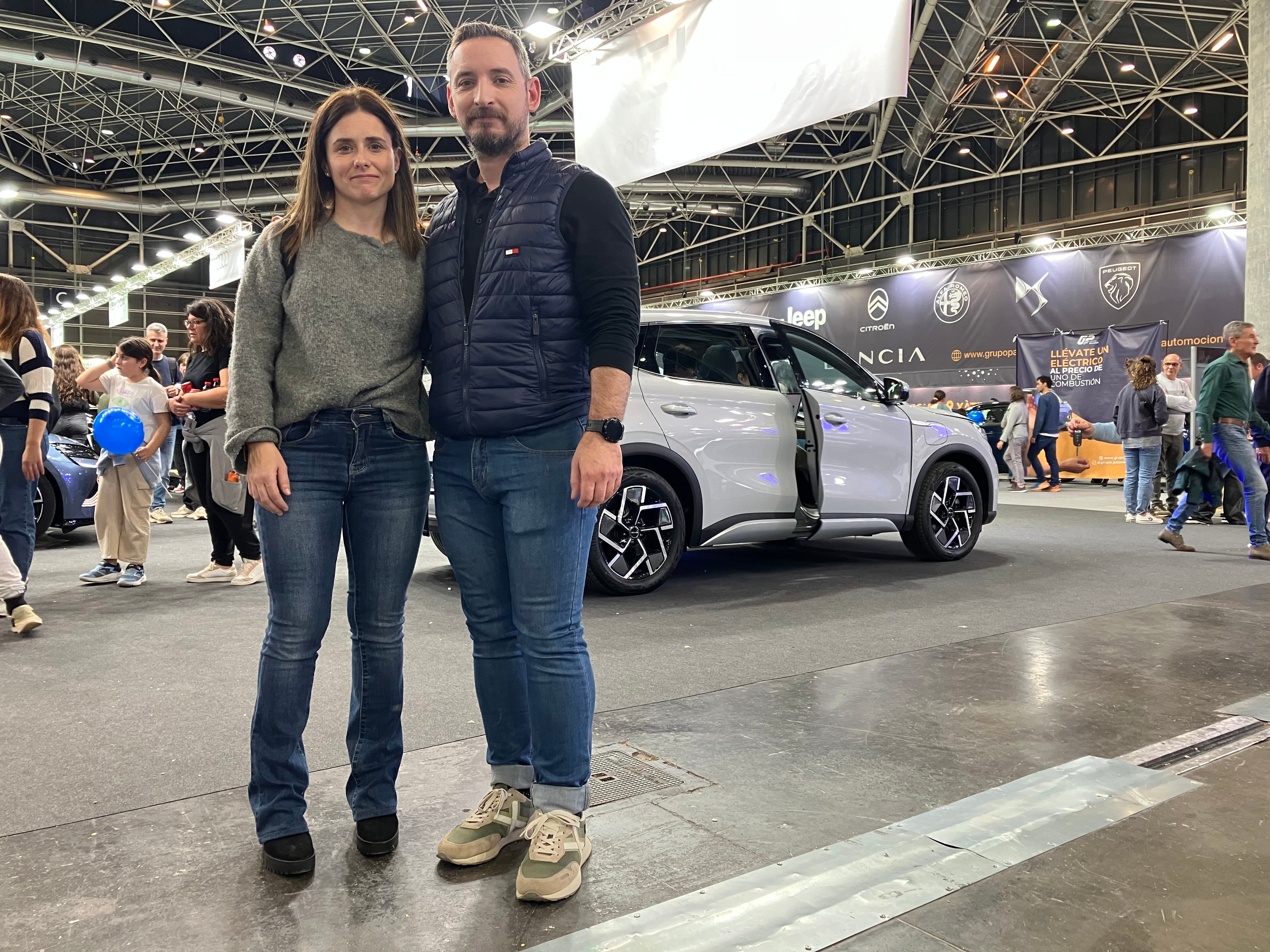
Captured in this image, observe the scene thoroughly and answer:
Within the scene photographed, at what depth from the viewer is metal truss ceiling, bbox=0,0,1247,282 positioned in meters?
16.4

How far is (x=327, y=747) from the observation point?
291cm

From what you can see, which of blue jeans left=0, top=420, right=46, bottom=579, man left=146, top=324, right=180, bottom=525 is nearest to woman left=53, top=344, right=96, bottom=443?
man left=146, top=324, right=180, bottom=525

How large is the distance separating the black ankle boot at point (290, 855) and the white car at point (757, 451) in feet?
9.76

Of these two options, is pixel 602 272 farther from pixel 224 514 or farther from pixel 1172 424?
pixel 1172 424

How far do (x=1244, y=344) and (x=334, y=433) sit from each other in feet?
22.8

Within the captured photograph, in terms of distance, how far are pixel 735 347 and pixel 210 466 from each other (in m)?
3.05

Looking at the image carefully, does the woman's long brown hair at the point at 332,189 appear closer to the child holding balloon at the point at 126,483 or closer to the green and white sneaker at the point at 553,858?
the green and white sneaker at the point at 553,858

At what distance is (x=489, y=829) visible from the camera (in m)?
2.20

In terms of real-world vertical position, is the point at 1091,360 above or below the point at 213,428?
above

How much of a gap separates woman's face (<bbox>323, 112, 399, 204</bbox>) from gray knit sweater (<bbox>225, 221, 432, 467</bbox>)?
0.10 metres

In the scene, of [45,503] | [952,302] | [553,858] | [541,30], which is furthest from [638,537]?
[952,302]

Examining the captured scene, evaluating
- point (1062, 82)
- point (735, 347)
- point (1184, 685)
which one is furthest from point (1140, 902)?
point (1062, 82)

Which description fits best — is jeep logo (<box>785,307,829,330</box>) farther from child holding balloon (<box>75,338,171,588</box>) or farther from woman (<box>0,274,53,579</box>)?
woman (<box>0,274,53,579</box>)

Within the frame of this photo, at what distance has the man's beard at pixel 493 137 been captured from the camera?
6.96 ft
